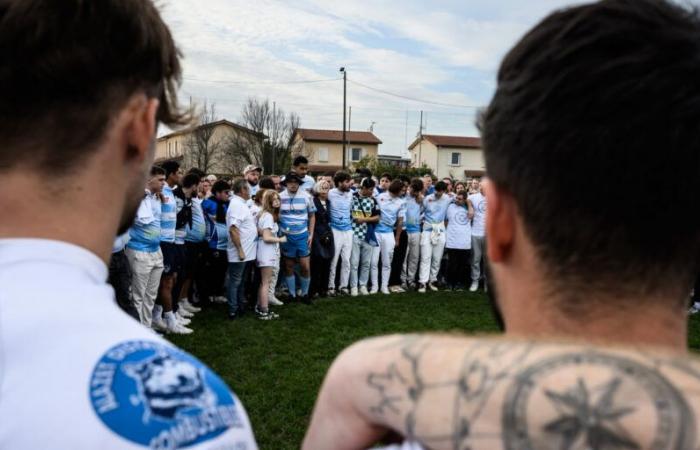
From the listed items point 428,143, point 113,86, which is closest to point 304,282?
point 113,86

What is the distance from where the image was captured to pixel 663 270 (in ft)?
2.55

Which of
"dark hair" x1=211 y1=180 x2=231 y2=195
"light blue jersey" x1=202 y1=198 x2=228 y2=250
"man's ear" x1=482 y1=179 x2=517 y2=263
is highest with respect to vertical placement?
"dark hair" x1=211 y1=180 x2=231 y2=195

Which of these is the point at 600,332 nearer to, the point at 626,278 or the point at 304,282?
the point at 626,278

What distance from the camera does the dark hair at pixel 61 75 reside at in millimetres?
979

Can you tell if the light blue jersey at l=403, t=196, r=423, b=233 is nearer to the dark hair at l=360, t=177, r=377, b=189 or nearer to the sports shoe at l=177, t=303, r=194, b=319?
the dark hair at l=360, t=177, r=377, b=189

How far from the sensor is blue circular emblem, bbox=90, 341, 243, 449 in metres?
0.78

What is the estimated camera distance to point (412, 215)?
10.3 meters

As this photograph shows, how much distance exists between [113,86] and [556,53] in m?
0.81


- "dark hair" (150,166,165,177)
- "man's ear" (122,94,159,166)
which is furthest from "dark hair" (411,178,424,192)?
"man's ear" (122,94,159,166)

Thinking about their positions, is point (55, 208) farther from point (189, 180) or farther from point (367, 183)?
point (367, 183)

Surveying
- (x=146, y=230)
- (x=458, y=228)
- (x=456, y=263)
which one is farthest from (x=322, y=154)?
(x=146, y=230)

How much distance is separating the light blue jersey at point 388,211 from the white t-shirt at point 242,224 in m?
3.04

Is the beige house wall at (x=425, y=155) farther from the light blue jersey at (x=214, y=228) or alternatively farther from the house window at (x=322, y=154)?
the light blue jersey at (x=214, y=228)

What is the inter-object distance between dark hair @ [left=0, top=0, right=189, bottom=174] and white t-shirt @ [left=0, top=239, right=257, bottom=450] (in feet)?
0.70
